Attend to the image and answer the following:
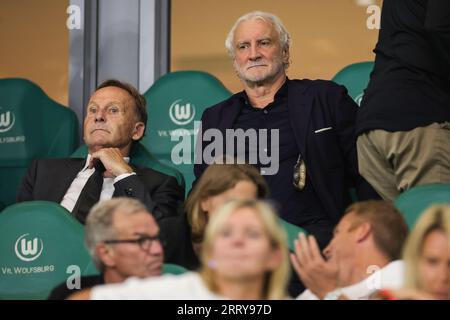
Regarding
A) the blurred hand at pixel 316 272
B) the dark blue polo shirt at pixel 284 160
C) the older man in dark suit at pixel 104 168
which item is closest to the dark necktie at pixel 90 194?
the older man in dark suit at pixel 104 168

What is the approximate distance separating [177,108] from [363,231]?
4.35 ft

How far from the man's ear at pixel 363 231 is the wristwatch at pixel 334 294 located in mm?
103

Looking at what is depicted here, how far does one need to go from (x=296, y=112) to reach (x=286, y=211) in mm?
300

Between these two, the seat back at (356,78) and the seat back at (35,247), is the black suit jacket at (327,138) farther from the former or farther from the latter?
the seat back at (35,247)

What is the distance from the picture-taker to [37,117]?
128 inches

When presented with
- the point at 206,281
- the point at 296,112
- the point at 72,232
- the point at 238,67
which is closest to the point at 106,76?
the point at 238,67

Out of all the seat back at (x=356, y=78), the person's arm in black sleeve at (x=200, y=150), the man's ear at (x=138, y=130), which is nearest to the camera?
the person's arm in black sleeve at (x=200, y=150)

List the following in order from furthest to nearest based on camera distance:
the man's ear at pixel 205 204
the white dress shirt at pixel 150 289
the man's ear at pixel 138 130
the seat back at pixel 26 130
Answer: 1. the seat back at pixel 26 130
2. the man's ear at pixel 138 130
3. the man's ear at pixel 205 204
4. the white dress shirt at pixel 150 289

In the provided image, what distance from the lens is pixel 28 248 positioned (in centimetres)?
233

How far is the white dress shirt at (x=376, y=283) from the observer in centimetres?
183

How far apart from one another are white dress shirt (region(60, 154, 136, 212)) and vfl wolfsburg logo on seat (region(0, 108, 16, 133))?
1.83 ft

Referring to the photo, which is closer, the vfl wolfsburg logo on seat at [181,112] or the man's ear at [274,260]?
the man's ear at [274,260]

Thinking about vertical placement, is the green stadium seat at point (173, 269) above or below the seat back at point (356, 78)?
below

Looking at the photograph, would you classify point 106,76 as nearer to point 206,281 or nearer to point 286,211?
point 286,211
